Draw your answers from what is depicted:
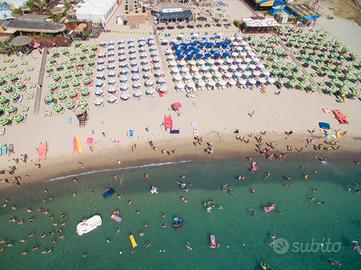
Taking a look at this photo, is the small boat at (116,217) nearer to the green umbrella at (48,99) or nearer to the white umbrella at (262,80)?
the green umbrella at (48,99)

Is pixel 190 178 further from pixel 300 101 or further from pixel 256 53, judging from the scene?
pixel 256 53

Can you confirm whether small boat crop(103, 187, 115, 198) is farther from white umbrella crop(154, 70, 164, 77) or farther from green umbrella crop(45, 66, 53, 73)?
green umbrella crop(45, 66, 53, 73)

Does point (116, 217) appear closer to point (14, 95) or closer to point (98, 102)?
point (98, 102)

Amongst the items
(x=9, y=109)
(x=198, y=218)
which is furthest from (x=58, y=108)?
(x=198, y=218)

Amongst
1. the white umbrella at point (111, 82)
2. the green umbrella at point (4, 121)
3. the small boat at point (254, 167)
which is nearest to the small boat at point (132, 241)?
the small boat at point (254, 167)

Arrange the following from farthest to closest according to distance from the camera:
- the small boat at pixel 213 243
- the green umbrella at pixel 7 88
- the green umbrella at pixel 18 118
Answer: the green umbrella at pixel 7 88 < the green umbrella at pixel 18 118 < the small boat at pixel 213 243

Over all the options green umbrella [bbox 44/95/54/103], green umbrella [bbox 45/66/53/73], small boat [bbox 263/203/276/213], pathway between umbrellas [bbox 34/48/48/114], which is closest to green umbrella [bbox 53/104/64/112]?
green umbrella [bbox 44/95/54/103]
